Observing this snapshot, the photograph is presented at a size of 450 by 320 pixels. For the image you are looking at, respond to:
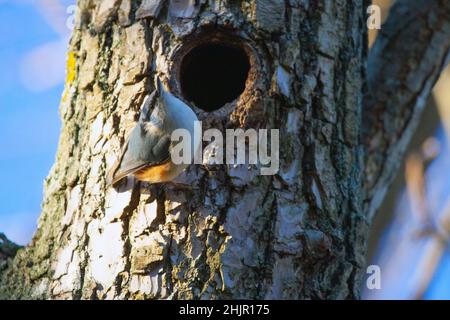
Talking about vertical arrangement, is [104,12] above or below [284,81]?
above

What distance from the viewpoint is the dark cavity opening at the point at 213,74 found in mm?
2498

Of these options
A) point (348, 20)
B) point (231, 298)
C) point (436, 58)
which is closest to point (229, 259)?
point (231, 298)

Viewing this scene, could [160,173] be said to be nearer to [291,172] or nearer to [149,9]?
[291,172]

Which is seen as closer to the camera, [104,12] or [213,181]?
[213,181]

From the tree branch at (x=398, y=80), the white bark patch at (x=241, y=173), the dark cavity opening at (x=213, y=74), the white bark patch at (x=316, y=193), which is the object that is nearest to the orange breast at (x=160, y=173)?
the white bark patch at (x=241, y=173)

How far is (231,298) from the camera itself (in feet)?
6.95

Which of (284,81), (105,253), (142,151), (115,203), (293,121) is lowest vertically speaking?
(105,253)

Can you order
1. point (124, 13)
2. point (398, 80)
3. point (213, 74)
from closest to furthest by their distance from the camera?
point (124, 13), point (213, 74), point (398, 80)

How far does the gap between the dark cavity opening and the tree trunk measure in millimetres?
96

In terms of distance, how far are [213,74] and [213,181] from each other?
633 millimetres

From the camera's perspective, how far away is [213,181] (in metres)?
2.24

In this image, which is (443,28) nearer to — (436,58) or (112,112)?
(436,58)

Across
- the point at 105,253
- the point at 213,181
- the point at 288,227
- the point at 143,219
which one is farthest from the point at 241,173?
the point at 105,253

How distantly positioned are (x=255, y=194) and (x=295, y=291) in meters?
0.29
